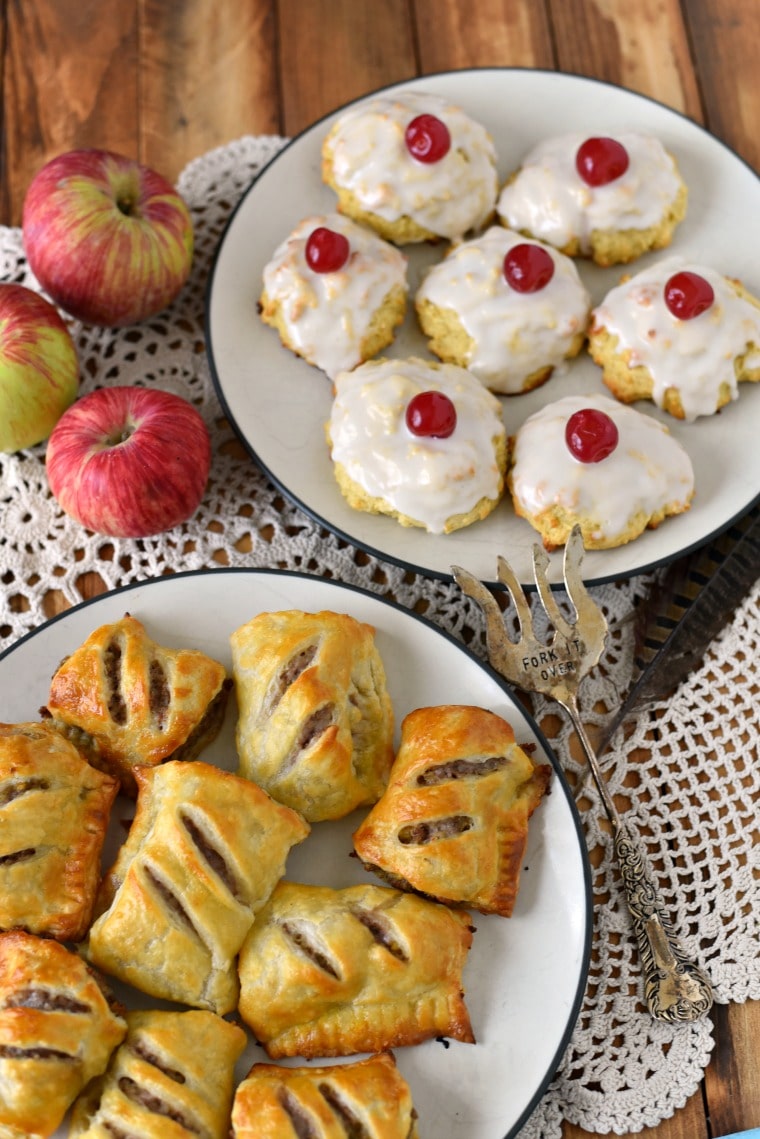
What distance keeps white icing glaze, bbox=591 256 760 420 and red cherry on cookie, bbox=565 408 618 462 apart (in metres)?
0.24

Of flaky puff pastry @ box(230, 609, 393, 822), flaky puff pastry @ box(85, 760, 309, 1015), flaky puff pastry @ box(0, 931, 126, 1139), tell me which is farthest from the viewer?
flaky puff pastry @ box(230, 609, 393, 822)

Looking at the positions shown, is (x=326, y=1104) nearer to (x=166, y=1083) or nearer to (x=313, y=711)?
(x=166, y=1083)

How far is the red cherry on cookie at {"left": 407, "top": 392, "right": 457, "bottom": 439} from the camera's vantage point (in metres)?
2.12

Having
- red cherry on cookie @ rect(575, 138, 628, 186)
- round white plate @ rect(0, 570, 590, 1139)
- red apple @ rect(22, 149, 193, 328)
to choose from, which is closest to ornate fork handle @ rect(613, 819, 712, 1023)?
round white plate @ rect(0, 570, 590, 1139)

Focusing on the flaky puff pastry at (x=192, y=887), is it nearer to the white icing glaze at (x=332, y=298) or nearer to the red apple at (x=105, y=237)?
the white icing glaze at (x=332, y=298)

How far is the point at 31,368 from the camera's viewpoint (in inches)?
87.9

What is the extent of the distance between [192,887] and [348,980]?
29 centimetres

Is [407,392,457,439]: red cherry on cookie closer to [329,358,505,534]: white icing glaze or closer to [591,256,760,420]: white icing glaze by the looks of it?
[329,358,505,534]: white icing glaze

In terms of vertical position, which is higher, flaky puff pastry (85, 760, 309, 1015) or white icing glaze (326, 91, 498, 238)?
white icing glaze (326, 91, 498, 238)

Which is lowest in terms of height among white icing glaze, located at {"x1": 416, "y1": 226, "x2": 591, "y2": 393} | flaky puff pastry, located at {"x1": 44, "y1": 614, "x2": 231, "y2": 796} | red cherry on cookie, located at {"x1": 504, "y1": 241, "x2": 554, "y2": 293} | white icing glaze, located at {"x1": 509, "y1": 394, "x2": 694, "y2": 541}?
flaky puff pastry, located at {"x1": 44, "y1": 614, "x2": 231, "y2": 796}

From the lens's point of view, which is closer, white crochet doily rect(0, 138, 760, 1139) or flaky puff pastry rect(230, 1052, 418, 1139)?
flaky puff pastry rect(230, 1052, 418, 1139)

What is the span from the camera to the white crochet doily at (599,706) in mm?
1926

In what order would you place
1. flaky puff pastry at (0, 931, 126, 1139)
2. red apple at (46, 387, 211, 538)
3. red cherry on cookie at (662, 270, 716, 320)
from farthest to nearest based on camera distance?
red cherry on cookie at (662, 270, 716, 320) → red apple at (46, 387, 211, 538) → flaky puff pastry at (0, 931, 126, 1139)

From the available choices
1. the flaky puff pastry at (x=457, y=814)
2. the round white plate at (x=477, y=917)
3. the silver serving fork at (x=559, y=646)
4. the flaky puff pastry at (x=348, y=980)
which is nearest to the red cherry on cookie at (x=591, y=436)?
the silver serving fork at (x=559, y=646)
